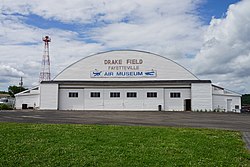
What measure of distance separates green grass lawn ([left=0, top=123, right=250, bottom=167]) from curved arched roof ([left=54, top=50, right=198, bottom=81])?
1143 inches

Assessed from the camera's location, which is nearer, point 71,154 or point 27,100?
point 71,154

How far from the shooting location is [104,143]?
9.00 metres

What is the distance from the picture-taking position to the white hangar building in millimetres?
37188

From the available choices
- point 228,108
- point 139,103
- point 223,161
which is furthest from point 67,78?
point 223,161

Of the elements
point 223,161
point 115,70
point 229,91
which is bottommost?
point 223,161

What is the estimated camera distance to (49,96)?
38.1 meters

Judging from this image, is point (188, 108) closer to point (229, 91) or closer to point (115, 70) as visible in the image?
point (229, 91)

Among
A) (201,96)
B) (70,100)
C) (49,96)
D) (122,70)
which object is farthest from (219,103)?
(49,96)

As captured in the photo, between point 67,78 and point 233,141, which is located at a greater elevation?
point 67,78

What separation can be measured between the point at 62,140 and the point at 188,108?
97.3 ft

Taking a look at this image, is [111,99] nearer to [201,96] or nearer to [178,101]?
[178,101]

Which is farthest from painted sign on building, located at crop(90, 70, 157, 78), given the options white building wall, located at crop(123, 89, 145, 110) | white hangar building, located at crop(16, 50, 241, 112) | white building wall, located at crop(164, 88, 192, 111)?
white building wall, located at crop(164, 88, 192, 111)

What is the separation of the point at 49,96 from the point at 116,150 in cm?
3168

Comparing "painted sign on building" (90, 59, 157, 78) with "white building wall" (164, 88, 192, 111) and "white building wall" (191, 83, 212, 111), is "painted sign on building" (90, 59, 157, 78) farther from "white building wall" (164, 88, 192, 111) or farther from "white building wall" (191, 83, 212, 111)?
"white building wall" (191, 83, 212, 111)
